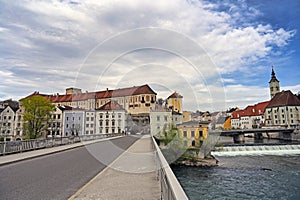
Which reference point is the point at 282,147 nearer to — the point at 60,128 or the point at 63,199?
the point at 63,199

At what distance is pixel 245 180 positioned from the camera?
79.5ft

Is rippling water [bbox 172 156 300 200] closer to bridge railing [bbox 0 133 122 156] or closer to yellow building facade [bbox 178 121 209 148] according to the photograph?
bridge railing [bbox 0 133 122 156]

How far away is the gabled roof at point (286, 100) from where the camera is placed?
285ft

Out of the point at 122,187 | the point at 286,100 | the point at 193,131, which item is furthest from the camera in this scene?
the point at 286,100

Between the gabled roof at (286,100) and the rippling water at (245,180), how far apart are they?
61148 mm

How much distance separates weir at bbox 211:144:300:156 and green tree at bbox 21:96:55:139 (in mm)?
37047

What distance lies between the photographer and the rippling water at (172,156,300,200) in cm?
2069

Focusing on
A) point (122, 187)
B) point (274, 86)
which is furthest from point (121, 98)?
point (122, 187)

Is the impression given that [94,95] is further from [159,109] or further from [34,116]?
[34,116]

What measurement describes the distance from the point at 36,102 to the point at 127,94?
41563mm

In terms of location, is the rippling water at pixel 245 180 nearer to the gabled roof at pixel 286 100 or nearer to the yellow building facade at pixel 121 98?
the yellow building facade at pixel 121 98

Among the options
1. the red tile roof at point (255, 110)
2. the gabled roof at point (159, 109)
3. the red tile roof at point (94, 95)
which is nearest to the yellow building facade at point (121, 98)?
the red tile roof at point (94, 95)

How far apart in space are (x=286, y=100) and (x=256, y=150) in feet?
179

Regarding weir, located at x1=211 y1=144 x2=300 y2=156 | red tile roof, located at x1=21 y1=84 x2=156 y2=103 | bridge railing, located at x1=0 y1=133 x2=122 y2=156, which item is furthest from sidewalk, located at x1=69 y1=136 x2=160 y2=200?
red tile roof, located at x1=21 y1=84 x2=156 y2=103
